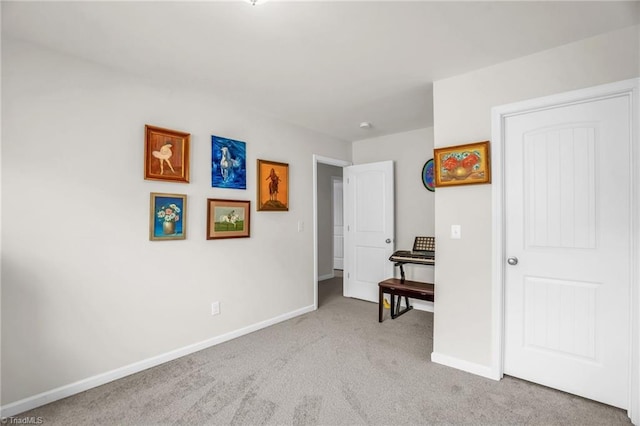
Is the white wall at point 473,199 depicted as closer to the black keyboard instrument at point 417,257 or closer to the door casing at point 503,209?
the door casing at point 503,209

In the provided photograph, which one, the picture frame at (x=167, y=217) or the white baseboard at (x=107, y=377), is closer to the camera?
the white baseboard at (x=107, y=377)

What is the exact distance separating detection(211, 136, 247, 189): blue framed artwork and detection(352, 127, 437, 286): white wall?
2154mm

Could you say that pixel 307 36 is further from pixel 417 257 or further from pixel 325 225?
pixel 325 225

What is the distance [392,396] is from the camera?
2086 mm

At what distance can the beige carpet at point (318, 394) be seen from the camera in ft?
6.11

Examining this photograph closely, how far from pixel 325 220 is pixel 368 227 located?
1.87 metres

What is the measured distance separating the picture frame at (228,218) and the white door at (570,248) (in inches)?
95.1

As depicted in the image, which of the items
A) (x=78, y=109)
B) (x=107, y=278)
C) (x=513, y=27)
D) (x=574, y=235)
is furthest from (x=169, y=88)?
(x=574, y=235)

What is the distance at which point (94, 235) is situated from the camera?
2236 mm

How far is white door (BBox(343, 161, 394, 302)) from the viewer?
4258 mm

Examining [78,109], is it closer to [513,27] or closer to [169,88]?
[169,88]

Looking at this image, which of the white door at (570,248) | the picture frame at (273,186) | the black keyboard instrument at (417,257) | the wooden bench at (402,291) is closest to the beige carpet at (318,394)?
the white door at (570,248)

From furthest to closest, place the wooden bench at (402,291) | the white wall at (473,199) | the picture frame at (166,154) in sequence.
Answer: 1. the wooden bench at (402,291)
2. the picture frame at (166,154)
3. the white wall at (473,199)

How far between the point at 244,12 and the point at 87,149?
1529mm
